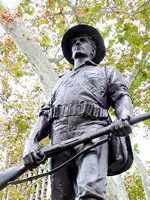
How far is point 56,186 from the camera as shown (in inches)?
152

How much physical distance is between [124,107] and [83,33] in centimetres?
113

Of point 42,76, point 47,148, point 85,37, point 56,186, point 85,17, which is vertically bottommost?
point 56,186

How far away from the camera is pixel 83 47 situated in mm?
4602

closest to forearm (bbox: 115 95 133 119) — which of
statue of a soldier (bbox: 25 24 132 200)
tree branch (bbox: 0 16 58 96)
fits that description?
statue of a soldier (bbox: 25 24 132 200)

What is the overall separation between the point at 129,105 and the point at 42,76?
5109 mm

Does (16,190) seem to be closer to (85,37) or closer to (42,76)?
(42,76)

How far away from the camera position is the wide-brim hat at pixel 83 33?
464cm

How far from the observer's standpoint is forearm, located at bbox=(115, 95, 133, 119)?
12.3 feet

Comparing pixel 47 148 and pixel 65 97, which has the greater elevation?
pixel 65 97

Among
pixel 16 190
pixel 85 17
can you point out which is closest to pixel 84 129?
pixel 85 17

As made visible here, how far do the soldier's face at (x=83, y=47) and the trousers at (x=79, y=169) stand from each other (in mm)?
865

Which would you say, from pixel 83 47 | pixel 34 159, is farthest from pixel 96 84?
pixel 34 159

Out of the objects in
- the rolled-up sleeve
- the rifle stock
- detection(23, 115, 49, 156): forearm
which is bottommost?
the rifle stock

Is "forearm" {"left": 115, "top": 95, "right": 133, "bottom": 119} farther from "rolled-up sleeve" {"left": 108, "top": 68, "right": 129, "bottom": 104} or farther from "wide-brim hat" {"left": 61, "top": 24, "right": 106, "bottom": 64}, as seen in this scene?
"wide-brim hat" {"left": 61, "top": 24, "right": 106, "bottom": 64}
